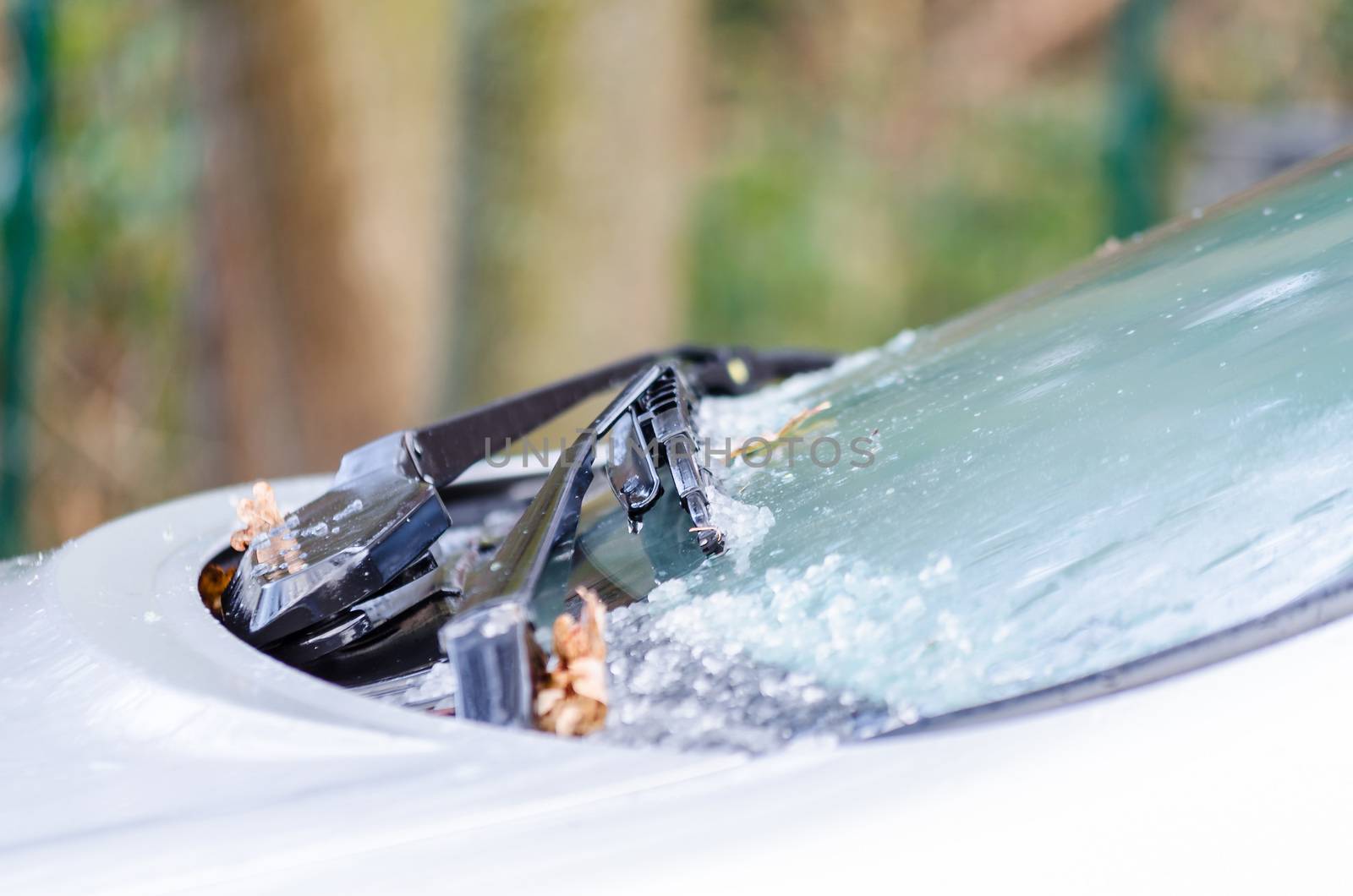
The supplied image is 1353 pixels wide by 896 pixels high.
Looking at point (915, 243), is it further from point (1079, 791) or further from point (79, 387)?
point (1079, 791)

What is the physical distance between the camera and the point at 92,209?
5.31 m

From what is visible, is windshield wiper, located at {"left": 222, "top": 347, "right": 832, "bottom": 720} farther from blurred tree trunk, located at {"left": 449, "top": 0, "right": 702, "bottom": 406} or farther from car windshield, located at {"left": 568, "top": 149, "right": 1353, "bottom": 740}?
blurred tree trunk, located at {"left": 449, "top": 0, "right": 702, "bottom": 406}

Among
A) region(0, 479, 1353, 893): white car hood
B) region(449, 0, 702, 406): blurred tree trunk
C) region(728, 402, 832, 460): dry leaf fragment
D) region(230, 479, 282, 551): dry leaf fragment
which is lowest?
region(0, 479, 1353, 893): white car hood

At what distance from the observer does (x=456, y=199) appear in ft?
13.3

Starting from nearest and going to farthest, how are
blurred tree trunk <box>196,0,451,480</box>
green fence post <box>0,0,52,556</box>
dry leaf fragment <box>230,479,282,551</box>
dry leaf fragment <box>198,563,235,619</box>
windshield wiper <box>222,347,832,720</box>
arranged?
windshield wiper <box>222,347,832,720</box>, dry leaf fragment <box>198,563,235,619</box>, dry leaf fragment <box>230,479,282,551</box>, green fence post <box>0,0,52,556</box>, blurred tree trunk <box>196,0,451,480</box>

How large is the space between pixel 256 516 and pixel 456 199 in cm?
277

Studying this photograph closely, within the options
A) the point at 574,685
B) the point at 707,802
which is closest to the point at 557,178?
the point at 574,685

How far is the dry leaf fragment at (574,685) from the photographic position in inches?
39.0

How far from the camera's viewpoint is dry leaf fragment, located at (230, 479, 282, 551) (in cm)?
143

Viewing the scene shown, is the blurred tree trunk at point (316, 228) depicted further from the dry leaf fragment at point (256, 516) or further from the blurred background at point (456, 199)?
the dry leaf fragment at point (256, 516)

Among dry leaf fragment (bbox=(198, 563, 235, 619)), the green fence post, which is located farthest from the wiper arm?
the green fence post

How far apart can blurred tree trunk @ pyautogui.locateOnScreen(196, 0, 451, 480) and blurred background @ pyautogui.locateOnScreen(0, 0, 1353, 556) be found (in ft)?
0.04

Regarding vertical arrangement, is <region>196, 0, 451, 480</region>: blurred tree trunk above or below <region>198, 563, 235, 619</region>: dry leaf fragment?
above

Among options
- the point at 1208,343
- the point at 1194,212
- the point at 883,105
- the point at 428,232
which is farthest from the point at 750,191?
the point at 1208,343
